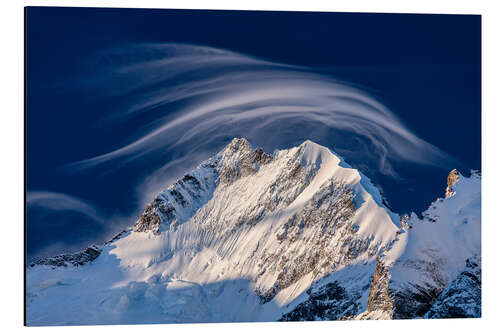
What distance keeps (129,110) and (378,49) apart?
25.1ft

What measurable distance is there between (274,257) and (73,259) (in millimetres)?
7758

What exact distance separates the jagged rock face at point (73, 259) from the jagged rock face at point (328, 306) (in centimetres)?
636

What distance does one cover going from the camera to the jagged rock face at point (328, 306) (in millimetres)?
20328

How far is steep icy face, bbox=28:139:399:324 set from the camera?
69.6 ft

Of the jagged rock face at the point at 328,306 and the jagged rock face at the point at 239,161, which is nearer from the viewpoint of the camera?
the jagged rock face at the point at 328,306

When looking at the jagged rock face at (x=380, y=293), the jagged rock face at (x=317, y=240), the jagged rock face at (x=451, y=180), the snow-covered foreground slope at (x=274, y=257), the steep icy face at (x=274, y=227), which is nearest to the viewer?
the jagged rock face at (x=380, y=293)

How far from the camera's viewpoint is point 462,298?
19.6 m

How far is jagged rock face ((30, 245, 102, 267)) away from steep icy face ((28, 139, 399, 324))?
314 mm

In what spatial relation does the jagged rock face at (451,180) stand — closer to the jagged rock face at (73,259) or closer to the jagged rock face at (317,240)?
the jagged rock face at (317,240)

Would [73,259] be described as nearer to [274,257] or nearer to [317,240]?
[274,257]

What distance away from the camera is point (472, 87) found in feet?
69.2

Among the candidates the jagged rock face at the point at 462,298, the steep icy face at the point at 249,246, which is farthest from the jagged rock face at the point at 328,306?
the jagged rock face at the point at 462,298

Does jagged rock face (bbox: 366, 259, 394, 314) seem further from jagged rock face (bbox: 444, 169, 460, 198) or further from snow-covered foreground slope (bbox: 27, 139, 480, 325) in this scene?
jagged rock face (bbox: 444, 169, 460, 198)

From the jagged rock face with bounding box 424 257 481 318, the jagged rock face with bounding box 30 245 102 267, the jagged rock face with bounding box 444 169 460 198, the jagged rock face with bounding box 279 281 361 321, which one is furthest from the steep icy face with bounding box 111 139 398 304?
the jagged rock face with bounding box 424 257 481 318
